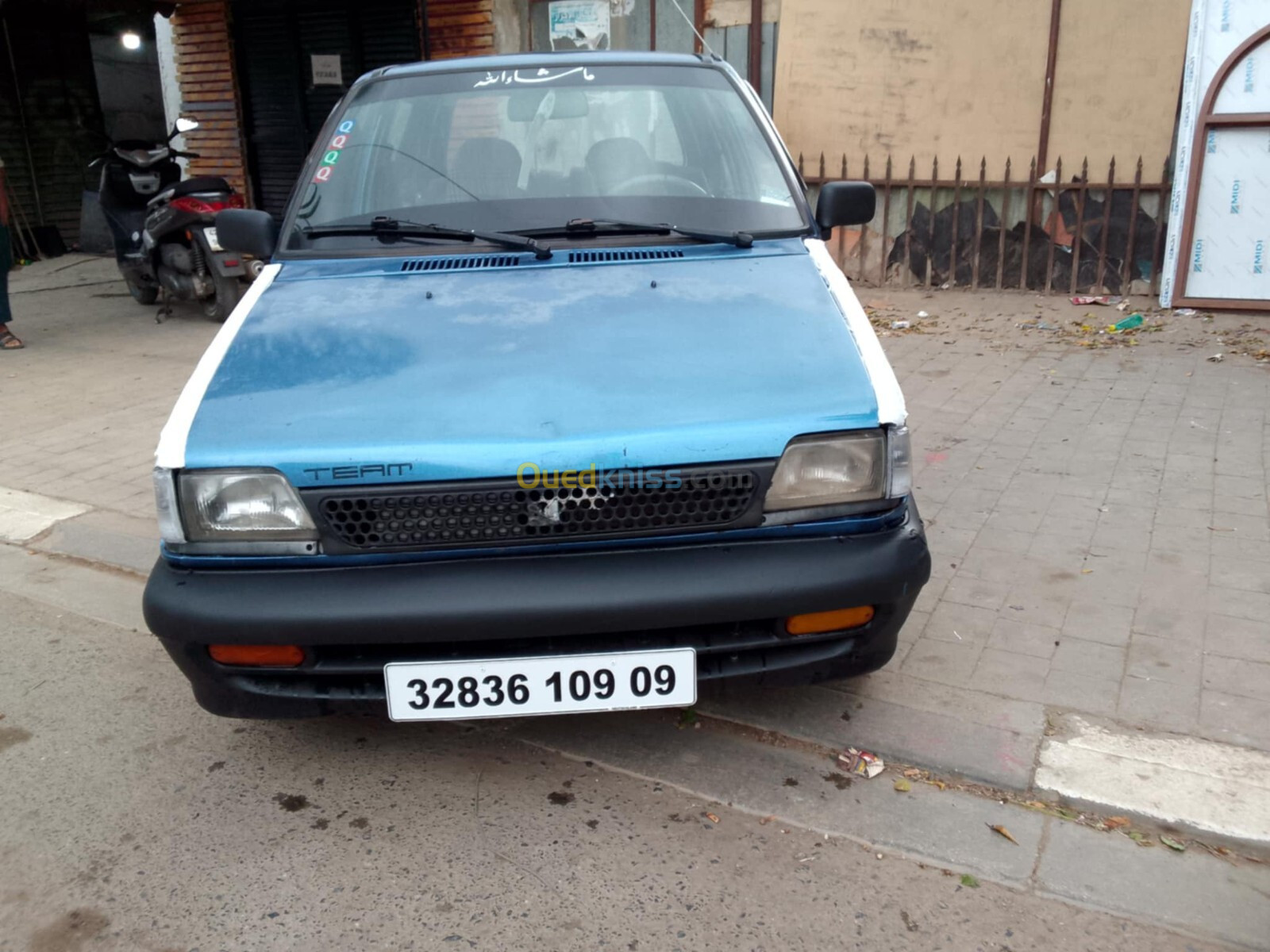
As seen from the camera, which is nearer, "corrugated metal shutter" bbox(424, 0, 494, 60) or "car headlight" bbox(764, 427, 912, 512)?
"car headlight" bbox(764, 427, 912, 512)

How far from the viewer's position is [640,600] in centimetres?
240

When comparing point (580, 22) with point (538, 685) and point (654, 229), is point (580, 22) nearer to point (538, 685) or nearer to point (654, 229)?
point (654, 229)

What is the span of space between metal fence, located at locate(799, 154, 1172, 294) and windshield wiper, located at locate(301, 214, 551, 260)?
6.21m

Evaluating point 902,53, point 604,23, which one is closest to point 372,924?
point 902,53

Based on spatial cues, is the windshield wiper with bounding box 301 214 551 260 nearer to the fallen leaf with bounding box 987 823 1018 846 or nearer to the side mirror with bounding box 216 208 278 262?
the side mirror with bounding box 216 208 278 262

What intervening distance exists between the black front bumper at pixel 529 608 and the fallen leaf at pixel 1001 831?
21.7 inches

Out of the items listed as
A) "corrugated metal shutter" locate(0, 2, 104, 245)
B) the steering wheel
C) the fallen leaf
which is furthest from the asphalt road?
"corrugated metal shutter" locate(0, 2, 104, 245)

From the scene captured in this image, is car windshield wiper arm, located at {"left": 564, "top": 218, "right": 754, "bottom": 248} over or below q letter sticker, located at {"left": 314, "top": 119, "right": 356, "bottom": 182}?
below

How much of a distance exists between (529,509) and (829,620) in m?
0.78

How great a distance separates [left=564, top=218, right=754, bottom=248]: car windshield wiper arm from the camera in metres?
3.30

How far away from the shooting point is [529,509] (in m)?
2.42

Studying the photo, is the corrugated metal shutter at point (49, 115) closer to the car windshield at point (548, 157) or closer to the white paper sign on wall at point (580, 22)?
the white paper sign on wall at point (580, 22)

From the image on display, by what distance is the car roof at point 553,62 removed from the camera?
3889mm

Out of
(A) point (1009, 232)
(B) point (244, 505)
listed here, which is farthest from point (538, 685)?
(A) point (1009, 232)
